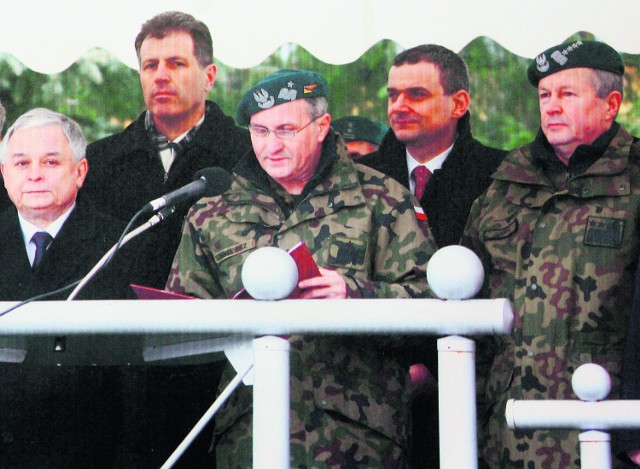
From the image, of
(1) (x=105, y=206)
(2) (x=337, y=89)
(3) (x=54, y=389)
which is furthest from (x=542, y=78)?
(3) (x=54, y=389)

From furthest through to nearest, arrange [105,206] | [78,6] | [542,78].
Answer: [78,6] → [105,206] → [542,78]

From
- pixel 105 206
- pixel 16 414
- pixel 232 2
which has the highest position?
pixel 232 2

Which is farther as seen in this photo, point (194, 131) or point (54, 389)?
point (194, 131)

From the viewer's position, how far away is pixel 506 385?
308 cm

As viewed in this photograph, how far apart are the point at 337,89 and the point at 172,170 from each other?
55 centimetres

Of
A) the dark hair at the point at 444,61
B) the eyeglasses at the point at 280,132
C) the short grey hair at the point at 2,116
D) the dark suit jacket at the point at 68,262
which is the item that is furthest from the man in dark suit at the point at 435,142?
the short grey hair at the point at 2,116

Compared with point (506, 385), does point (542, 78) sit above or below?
above

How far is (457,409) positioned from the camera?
1.87m

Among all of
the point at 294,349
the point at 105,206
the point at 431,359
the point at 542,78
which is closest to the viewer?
the point at 294,349

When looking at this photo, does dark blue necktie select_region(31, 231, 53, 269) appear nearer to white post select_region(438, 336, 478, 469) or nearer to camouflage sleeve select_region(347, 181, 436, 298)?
camouflage sleeve select_region(347, 181, 436, 298)

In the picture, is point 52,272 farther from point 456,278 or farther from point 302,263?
point 456,278

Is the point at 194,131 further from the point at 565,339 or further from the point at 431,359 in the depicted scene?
the point at 565,339

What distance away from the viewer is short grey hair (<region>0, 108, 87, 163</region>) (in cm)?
368

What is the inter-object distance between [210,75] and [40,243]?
0.72 metres
